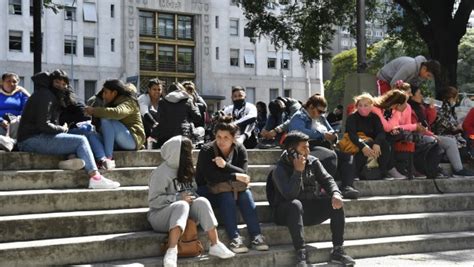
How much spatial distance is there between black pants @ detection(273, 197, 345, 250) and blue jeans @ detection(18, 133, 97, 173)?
8.23 feet

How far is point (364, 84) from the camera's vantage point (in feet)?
40.9

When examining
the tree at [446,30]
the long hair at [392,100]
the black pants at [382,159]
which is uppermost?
the tree at [446,30]

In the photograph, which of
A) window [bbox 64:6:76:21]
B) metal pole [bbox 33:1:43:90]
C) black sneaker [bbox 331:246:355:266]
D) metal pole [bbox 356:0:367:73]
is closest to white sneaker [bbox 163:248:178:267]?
black sneaker [bbox 331:246:355:266]

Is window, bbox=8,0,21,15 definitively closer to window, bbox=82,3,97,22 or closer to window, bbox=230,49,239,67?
window, bbox=82,3,97,22

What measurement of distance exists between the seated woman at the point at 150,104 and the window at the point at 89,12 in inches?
1808

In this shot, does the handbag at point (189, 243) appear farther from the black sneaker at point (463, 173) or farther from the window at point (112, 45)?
the window at point (112, 45)

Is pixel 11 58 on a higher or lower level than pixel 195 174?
higher

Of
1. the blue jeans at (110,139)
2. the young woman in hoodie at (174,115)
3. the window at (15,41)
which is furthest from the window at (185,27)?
the blue jeans at (110,139)

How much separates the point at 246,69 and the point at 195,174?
57046 mm

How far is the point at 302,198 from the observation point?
24.8ft

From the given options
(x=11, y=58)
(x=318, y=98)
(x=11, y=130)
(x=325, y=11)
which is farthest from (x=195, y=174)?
(x=11, y=58)

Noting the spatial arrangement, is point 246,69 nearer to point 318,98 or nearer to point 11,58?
point 11,58

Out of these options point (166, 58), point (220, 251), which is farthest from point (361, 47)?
point (166, 58)

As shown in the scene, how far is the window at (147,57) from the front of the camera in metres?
58.6
